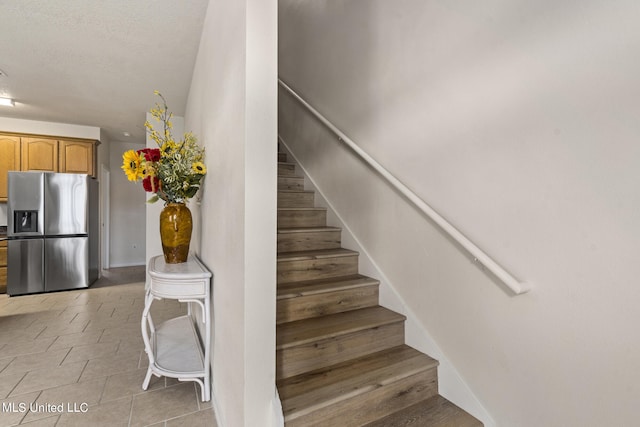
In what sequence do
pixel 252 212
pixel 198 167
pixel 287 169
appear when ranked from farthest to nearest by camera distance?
pixel 287 169 < pixel 198 167 < pixel 252 212

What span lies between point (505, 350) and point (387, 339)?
657mm

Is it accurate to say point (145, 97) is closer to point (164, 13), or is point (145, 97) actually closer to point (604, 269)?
point (164, 13)

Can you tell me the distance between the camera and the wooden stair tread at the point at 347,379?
134 cm

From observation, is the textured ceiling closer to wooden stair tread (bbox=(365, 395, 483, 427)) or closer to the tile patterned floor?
the tile patterned floor

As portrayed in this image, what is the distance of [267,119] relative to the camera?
1.22m

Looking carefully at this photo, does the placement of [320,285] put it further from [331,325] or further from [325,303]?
[331,325]

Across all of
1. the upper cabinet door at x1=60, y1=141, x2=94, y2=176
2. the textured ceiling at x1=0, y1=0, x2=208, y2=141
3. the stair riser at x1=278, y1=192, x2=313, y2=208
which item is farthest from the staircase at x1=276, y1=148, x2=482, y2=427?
the upper cabinet door at x1=60, y1=141, x2=94, y2=176

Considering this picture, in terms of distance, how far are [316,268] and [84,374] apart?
188cm

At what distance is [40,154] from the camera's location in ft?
15.8

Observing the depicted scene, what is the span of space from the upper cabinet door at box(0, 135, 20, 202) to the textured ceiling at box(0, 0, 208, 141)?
1.72 feet

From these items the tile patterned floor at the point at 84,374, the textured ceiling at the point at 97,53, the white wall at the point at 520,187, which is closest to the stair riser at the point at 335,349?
the white wall at the point at 520,187

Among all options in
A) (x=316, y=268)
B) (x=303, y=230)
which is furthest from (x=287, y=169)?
(x=316, y=268)

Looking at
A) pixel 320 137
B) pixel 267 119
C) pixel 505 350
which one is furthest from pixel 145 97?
pixel 505 350

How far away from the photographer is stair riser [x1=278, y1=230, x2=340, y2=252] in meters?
2.31
